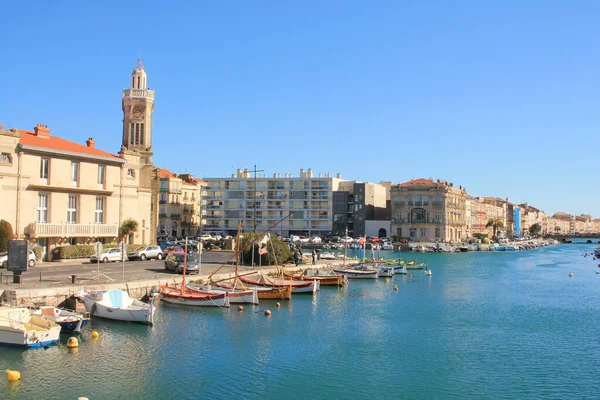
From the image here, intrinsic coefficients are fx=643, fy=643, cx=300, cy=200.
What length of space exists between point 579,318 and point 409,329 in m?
12.6

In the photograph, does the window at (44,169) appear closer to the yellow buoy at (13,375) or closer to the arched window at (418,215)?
the yellow buoy at (13,375)

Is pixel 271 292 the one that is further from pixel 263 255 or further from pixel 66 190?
pixel 66 190

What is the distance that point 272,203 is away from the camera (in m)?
140

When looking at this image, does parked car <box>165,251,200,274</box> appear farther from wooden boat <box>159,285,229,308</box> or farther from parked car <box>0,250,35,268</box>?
parked car <box>0,250,35,268</box>

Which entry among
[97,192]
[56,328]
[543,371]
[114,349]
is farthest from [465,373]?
[97,192]

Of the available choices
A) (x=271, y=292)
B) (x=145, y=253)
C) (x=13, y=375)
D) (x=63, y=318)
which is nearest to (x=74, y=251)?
(x=145, y=253)

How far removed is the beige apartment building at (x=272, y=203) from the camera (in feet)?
458

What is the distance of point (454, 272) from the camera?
3022 inches

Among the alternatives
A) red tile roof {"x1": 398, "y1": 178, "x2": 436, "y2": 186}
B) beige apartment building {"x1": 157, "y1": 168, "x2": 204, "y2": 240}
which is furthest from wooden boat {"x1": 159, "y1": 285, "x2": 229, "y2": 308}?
red tile roof {"x1": 398, "y1": 178, "x2": 436, "y2": 186}

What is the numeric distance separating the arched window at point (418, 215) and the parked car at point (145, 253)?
300 feet

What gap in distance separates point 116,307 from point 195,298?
21.0 feet

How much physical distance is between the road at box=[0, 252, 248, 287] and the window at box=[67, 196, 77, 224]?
15.4 feet

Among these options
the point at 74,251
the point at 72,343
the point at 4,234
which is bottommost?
the point at 72,343

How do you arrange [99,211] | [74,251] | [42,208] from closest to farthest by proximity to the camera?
1. [42,208]
2. [74,251]
3. [99,211]
